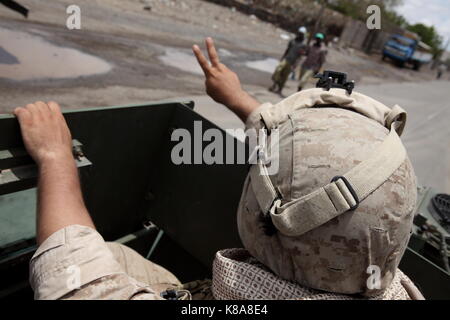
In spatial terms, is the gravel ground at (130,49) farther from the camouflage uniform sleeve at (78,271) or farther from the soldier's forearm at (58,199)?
the camouflage uniform sleeve at (78,271)

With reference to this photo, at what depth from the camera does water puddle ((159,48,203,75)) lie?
8.98 m

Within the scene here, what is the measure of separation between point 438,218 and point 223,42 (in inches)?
483

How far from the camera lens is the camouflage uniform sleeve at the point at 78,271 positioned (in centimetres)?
94

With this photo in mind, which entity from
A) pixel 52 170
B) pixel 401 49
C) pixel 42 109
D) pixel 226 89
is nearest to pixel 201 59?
pixel 226 89

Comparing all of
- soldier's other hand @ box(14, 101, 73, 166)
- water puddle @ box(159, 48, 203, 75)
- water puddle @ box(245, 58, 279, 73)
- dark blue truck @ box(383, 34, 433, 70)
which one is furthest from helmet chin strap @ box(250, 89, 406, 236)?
dark blue truck @ box(383, 34, 433, 70)

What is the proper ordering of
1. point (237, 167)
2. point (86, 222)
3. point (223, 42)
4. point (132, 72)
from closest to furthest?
point (86, 222), point (237, 167), point (132, 72), point (223, 42)

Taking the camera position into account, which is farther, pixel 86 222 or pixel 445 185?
pixel 445 185

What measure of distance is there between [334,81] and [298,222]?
2.10 ft

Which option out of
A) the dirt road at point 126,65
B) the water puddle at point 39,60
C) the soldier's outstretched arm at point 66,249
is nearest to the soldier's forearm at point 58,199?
the soldier's outstretched arm at point 66,249

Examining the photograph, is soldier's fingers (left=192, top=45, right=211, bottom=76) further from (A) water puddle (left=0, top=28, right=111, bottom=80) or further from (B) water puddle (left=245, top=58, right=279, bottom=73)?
(B) water puddle (left=245, top=58, right=279, bottom=73)

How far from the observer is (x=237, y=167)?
2047 mm
